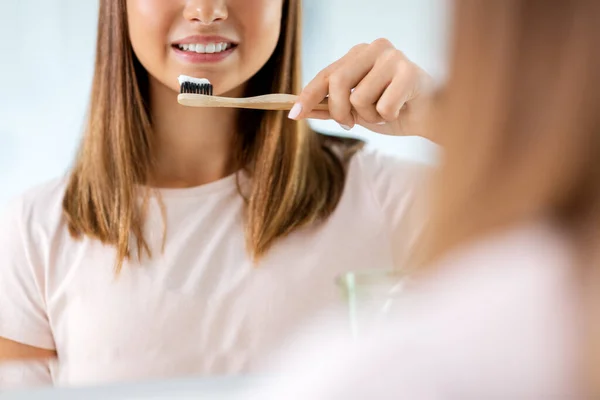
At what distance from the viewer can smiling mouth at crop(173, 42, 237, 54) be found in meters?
0.83

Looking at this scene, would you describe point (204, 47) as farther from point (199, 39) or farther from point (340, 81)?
point (340, 81)

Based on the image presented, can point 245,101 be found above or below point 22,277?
above

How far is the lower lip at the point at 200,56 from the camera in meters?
0.83

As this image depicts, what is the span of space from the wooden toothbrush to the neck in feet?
0.07

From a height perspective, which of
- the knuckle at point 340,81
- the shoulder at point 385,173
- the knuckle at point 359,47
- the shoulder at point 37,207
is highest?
the knuckle at point 359,47

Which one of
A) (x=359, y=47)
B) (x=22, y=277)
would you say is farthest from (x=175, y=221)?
(x=359, y=47)

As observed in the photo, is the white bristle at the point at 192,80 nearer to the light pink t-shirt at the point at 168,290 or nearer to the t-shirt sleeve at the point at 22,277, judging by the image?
the light pink t-shirt at the point at 168,290

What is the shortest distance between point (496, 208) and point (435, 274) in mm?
35

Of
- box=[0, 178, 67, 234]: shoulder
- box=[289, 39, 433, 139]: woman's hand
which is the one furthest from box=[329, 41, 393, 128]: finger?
box=[0, 178, 67, 234]: shoulder

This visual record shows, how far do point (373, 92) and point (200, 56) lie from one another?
21 cm

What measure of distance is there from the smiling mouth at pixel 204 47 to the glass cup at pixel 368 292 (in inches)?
11.4

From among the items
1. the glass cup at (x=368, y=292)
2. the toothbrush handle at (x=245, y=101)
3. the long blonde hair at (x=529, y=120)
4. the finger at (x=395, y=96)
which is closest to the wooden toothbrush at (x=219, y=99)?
the toothbrush handle at (x=245, y=101)

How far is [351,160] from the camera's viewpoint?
89 centimetres

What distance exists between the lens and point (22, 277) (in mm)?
832
